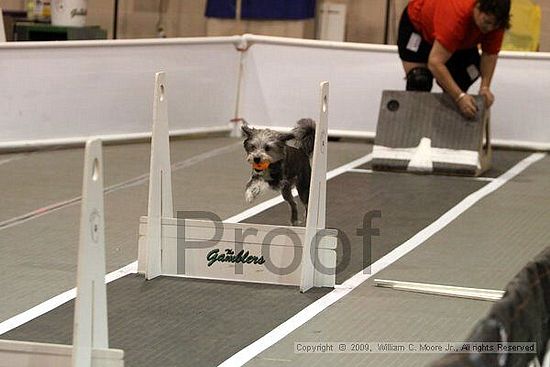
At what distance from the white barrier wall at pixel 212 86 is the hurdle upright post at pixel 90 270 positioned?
4926 mm

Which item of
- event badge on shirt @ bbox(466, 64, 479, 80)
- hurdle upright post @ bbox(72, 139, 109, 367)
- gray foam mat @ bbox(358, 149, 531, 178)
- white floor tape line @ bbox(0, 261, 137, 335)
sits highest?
event badge on shirt @ bbox(466, 64, 479, 80)

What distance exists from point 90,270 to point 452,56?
5148 millimetres

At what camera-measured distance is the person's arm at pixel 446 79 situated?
7.82 metres

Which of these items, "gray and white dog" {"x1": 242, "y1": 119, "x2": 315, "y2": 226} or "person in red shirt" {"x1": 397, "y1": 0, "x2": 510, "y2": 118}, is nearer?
"gray and white dog" {"x1": 242, "y1": 119, "x2": 315, "y2": 226}

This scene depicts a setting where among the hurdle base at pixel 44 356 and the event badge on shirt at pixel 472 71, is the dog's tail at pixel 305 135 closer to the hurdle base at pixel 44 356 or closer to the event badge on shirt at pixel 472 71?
the hurdle base at pixel 44 356

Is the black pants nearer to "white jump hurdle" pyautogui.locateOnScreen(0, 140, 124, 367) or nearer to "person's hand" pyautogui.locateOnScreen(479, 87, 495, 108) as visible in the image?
"person's hand" pyautogui.locateOnScreen(479, 87, 495, 108)

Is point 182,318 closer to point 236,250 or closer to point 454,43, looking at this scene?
point 236,250

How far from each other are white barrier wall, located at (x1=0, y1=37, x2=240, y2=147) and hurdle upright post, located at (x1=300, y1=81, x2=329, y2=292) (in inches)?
142

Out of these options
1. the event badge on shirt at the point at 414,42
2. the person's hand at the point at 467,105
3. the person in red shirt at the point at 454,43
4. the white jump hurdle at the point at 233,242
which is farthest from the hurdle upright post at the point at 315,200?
the event badge on shirt at the point at 414,42

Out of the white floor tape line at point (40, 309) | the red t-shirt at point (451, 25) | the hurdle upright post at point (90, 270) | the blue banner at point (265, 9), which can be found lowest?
the white floor tape line at point (40, 309)

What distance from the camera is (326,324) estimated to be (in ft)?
15.2

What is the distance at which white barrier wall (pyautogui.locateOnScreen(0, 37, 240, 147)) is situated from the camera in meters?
8.27

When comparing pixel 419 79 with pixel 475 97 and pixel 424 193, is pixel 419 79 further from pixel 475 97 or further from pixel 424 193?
pixel 424 193

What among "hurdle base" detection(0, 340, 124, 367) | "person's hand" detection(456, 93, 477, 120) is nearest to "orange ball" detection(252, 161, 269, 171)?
"hurdle base" detection(0, 340, 124, 367)
